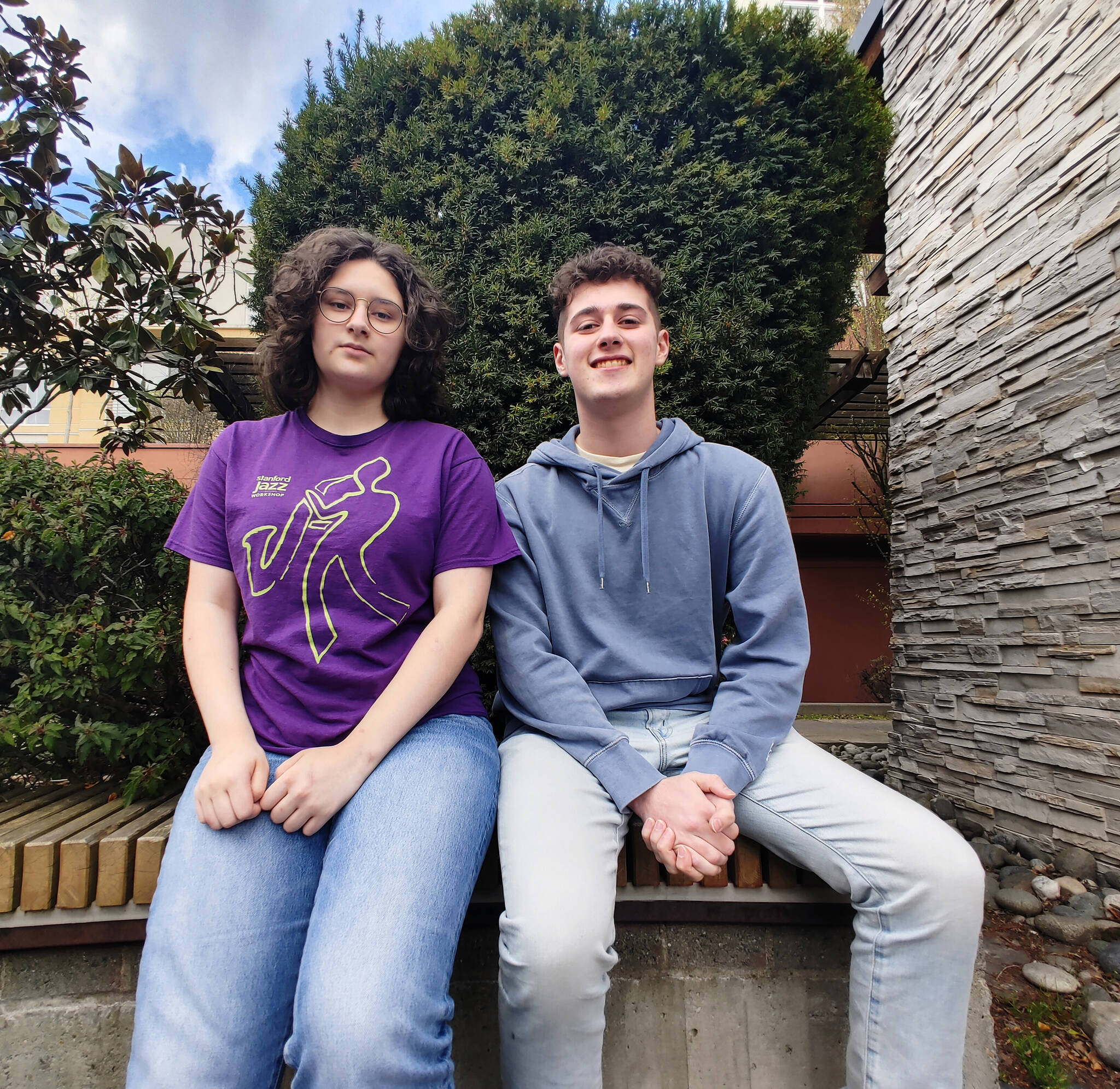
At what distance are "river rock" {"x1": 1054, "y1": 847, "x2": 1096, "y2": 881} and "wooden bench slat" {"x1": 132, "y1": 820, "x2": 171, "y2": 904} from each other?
119 inches

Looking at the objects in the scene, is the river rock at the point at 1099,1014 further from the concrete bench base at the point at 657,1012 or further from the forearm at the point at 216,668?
the forearm at the point at 216,668

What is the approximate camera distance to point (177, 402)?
40.4 ft

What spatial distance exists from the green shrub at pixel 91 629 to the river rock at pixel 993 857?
2981 mm

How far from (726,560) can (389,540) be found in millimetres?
845

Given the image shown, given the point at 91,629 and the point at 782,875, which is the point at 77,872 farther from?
the point at 782,875

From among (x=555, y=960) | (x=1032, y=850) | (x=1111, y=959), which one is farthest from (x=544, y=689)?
(x=1032, y=850)

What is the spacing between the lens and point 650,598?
171 cm

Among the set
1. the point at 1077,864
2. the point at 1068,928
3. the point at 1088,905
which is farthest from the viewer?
the point at 1077,864

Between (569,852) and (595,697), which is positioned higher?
(595,697)

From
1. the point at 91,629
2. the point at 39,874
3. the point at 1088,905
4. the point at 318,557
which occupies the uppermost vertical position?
the point at 318,557

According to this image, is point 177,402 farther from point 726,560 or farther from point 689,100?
point 726,560

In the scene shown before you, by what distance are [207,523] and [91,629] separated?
478mm

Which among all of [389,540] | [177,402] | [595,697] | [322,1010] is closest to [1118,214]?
[595,697]

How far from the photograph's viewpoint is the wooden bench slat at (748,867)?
148 cm
